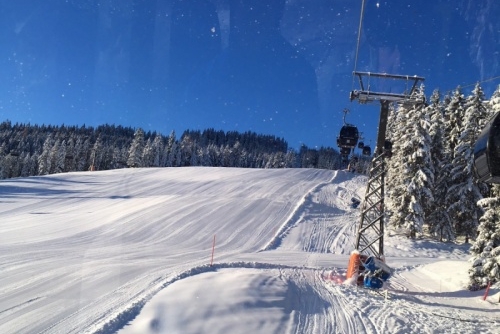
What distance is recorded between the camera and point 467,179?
27172mm

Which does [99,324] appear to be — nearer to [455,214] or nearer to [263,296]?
[263,296]

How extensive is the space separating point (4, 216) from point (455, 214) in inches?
1283

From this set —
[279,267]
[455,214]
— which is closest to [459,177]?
[455,214]

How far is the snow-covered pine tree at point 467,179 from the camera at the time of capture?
2608cm

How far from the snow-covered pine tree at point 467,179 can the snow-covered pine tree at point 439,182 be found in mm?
823

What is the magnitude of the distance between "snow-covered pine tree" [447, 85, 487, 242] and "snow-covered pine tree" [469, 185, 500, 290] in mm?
12737

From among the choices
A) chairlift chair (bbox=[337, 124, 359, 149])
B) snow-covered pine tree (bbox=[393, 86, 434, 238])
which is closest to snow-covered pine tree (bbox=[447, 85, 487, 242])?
snow-covered pine tree (bbox=[393, 86, 434, 238])

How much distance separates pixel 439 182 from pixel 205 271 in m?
25.1

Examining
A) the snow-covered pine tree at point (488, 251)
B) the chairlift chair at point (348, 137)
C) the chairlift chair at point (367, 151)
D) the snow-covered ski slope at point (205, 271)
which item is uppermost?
the chairlift chair at point (348, 137)

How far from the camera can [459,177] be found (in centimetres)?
2817

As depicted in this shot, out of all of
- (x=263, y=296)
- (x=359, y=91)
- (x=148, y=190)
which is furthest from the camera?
(x=148, y=190)

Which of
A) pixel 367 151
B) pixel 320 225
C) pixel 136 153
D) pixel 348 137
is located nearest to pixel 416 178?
pixel 320 225

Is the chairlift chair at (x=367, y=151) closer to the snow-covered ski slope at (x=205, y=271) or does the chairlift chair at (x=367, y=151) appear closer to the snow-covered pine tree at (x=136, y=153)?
the snow-covered ski slope at (x=205, y=271)

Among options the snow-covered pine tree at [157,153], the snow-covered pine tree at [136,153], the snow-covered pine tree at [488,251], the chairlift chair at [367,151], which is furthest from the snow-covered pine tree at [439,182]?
the snow-covered pine tree at [157,153]
